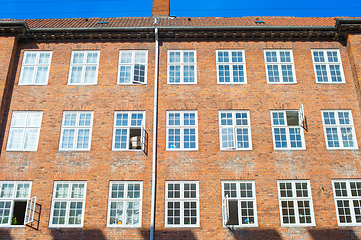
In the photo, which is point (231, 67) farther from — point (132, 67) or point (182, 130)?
point (132, 67)

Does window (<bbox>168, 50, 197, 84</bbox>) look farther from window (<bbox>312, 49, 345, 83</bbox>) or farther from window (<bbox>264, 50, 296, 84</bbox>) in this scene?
window (<bbox>312, 49, 345, 83</bbox>)

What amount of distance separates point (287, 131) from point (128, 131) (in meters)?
7.57

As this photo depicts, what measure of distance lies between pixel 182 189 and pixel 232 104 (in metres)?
4.77

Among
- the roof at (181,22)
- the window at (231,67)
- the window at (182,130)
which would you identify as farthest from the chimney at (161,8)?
the window at (182,130)

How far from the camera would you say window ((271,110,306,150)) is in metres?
15.1

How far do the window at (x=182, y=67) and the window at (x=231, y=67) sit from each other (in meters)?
1.33

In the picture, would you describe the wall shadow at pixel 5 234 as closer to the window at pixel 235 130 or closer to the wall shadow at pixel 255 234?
the wall shadow at pixel 255 234

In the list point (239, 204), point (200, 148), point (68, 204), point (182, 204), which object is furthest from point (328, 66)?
point (68, 204)

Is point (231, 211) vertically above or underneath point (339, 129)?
underneath

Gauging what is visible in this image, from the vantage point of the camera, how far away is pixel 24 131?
1527cm

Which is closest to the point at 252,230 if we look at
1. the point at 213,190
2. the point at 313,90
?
the point at 213,190

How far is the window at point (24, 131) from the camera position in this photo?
15047mm

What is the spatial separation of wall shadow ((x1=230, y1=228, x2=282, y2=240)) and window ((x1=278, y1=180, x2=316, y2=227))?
0.56m

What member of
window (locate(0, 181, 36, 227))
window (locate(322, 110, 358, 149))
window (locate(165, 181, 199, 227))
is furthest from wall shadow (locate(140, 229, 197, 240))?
window (locate(322, 110, 358, 149))
